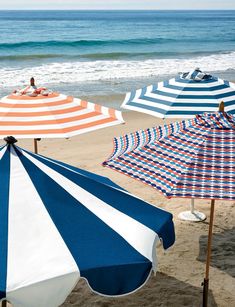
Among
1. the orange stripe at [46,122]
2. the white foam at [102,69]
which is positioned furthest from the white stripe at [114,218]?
the white foam at [102,69]

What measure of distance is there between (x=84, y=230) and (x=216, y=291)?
2.60 m

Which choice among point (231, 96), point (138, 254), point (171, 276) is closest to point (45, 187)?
point (138, 254)

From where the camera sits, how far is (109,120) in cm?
629

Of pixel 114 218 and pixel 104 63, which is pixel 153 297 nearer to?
pixel 114 218

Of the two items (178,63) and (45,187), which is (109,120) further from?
(178,63)

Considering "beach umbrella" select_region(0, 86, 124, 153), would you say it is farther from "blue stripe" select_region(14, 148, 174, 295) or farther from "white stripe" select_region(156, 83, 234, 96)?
"blue stripe" select_region(14, 148, 174, 295)

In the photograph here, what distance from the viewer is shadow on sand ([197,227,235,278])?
5.79 m

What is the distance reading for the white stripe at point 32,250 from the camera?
287cm

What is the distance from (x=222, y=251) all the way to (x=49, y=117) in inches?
109

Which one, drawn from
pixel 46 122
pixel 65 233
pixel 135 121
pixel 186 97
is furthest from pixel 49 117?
pixel 135 121

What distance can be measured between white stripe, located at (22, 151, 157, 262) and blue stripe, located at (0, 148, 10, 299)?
0.22 m

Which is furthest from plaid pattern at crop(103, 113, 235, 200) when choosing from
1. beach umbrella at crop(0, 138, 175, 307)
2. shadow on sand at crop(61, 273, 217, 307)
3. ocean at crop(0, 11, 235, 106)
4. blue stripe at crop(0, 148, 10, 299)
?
ocean at crop(0, 11, 235, 106)

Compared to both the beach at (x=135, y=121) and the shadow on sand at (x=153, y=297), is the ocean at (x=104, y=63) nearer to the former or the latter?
the beach at (x=135, y=121)

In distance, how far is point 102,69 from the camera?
2441 cm
